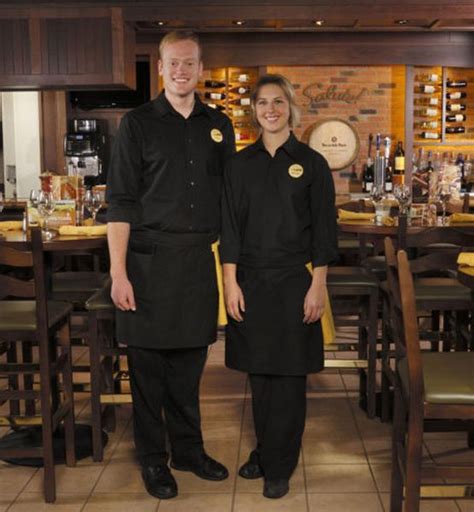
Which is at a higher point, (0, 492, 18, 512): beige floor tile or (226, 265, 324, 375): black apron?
(226, 265, 324, 375): black apron

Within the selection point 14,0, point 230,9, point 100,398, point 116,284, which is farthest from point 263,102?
point 14,0

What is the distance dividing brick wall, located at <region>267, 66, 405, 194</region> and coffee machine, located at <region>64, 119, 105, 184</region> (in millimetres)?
2047

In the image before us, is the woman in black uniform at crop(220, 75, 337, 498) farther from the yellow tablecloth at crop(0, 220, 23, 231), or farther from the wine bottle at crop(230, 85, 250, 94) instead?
the wine bottle at crop(230, 85, 250, 94)

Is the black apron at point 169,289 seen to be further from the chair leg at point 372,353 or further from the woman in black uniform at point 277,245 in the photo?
the chair leg at point 372,353

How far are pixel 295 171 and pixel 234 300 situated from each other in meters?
0.51

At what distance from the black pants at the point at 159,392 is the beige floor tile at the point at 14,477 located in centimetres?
49

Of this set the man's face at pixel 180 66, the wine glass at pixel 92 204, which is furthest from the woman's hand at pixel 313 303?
the wine glass at pixel 92 204

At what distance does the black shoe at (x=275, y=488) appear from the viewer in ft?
9.55

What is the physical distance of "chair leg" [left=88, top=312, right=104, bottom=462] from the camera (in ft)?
10.8

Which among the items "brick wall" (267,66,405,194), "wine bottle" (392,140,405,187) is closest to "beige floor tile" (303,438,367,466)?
"wine bottle" (392,140,405,187)

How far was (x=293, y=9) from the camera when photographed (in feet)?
22.5

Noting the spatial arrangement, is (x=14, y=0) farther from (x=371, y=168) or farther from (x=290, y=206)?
(x=290, y=206)

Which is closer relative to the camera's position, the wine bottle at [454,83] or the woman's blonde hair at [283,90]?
the woman's blonde hair at [283,90]

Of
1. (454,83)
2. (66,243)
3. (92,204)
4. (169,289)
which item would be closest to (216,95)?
(454,83)
